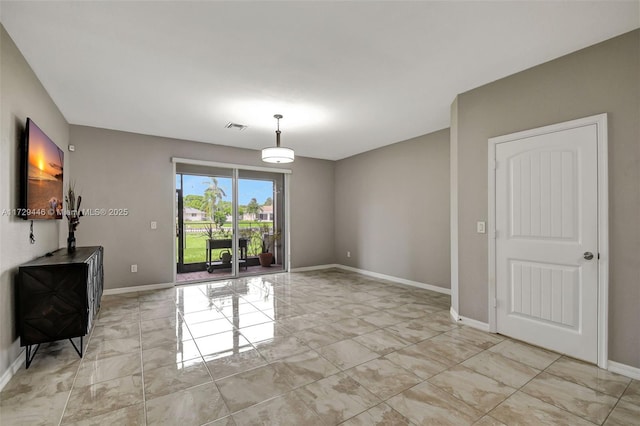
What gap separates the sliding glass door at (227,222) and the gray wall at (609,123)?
440 cm

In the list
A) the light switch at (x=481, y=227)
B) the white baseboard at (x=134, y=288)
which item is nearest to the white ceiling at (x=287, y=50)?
the light switch at (x=481, y=227)

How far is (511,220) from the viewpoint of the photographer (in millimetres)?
3035

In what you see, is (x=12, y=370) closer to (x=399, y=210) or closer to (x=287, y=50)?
(x=287, y=50)

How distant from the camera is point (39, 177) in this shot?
2.79 metres

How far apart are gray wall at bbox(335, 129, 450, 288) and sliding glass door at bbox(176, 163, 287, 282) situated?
1613mm

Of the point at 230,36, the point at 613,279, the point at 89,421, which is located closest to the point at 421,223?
the point at 613,279

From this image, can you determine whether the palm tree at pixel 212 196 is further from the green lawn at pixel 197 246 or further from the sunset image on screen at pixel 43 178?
the sunset image on screen at pixel 43 178

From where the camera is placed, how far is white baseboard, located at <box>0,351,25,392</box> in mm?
2157

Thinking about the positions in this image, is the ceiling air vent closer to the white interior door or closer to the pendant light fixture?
the pendant light fixture

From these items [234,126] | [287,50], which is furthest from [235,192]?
[287,50]

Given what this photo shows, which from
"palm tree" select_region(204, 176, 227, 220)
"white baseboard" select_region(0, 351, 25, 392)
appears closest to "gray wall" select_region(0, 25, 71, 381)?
→ "white baseboard" select_region(0, 351, 25, 392)

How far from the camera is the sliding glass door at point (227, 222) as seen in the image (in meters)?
5.59

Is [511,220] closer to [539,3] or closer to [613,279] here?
[613,279]

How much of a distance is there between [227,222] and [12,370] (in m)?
3.85
